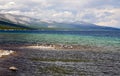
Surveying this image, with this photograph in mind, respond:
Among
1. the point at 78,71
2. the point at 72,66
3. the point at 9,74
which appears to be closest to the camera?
the point at 9,74

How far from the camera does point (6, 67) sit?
51125mm

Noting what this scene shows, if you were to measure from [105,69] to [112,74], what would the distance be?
205 inches

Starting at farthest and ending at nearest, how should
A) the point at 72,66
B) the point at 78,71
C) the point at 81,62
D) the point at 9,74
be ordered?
the point at 81,62 < the point at 72,66 < the point at 78,71 < the point at 9,74

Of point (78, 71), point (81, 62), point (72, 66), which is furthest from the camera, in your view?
point (81, 62)

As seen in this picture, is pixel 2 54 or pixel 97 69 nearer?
pixel 97 69

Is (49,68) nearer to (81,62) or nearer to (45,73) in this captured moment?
(45,73)

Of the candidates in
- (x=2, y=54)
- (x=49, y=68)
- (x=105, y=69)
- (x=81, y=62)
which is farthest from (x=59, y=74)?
(x=2, y=54)

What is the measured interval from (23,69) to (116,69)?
1636 centimetres

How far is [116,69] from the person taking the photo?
5059cm

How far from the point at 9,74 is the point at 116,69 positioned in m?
18.8

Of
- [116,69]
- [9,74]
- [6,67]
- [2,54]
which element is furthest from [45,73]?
[2,54]

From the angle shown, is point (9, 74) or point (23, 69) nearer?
point (9, 74)

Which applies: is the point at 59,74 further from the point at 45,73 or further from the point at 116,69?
the point at 116,69

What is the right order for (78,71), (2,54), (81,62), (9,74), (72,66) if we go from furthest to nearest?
(2,54) → (81,62) → (72,66) → (78,71) → (9,74)
